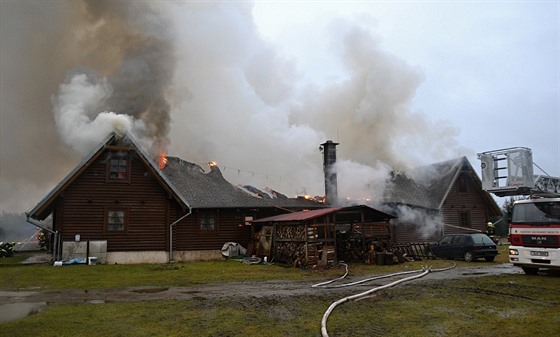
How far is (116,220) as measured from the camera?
2205 cm

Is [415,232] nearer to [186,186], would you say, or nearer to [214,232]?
[214,232]

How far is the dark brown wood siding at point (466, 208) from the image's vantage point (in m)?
31.9

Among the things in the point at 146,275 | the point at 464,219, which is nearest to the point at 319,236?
the point at 146,275

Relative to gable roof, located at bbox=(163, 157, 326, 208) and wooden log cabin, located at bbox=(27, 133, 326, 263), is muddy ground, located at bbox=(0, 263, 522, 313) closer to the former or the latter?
wooden log cabin, located at bbox=(27, 133, 326, 263)

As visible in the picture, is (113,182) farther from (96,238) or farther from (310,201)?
(310,201)

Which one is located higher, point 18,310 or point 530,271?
point 18,310

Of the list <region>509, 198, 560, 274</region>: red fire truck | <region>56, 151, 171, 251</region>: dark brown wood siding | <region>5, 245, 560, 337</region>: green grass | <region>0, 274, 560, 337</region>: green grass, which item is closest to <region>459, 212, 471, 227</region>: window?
<region>509, 198, 560, 274</region>: red fire truck

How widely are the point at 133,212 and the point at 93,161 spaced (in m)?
3.29

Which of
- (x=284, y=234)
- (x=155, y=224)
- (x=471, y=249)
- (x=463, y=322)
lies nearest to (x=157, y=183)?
(x=155, y=224)

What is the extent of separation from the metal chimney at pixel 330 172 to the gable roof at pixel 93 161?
10307 mm

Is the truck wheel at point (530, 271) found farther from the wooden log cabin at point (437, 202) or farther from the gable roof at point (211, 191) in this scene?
the gable roof at point (211, 191)

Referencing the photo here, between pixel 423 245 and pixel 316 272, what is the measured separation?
1001 cm

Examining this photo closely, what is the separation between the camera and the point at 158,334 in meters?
7.05

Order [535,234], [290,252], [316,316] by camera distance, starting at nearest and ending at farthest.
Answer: [316,316], [535,234], [290,252]
